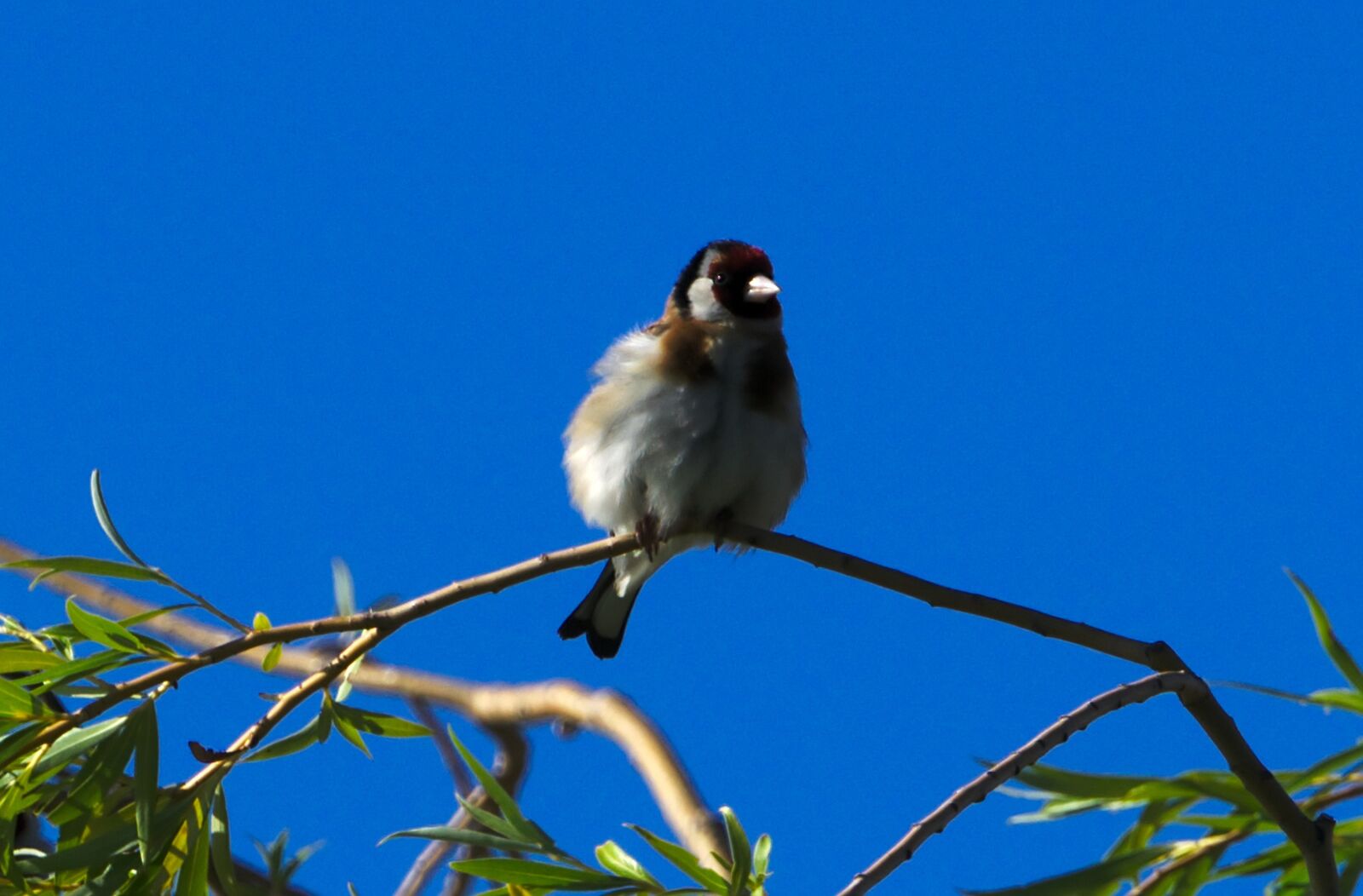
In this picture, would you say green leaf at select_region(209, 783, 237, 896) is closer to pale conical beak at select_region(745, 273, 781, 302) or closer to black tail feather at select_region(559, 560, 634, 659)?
black tail feather at select_region(559, 560, 634, 659)

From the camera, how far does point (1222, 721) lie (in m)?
2.09

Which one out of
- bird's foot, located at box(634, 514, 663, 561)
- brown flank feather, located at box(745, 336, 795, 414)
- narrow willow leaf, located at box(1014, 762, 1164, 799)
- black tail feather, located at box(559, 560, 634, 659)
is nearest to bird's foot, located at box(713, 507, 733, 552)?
bird's foot, located at box(634, 514, 663, 561)

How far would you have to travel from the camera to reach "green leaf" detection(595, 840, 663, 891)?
6.84ft

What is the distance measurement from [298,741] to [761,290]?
2.22 meters

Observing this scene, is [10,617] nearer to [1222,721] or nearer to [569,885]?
[569,885]

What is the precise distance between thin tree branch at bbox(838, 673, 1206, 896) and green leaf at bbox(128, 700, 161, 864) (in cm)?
89

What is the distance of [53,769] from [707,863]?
121 centimetres

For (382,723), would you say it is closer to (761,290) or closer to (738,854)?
(738,854)

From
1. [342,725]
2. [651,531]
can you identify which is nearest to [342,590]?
[342,725]

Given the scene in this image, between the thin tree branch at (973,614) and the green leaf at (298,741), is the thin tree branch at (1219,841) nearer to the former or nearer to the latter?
the thin tree branch at (973,614)

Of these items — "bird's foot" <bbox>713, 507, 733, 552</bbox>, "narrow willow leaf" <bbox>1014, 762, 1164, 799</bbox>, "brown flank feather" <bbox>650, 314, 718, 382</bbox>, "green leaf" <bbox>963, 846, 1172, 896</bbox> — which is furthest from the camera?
"brown flank feather" <bbox>650, 314, 718, 382</bbox>

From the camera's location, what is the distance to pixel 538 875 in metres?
2.17

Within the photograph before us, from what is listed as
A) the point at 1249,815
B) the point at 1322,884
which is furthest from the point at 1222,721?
the point at 1249,815

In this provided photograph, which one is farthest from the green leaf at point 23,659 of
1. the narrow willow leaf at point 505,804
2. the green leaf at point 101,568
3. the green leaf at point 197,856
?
the narrow willow leaf at point 505,804
